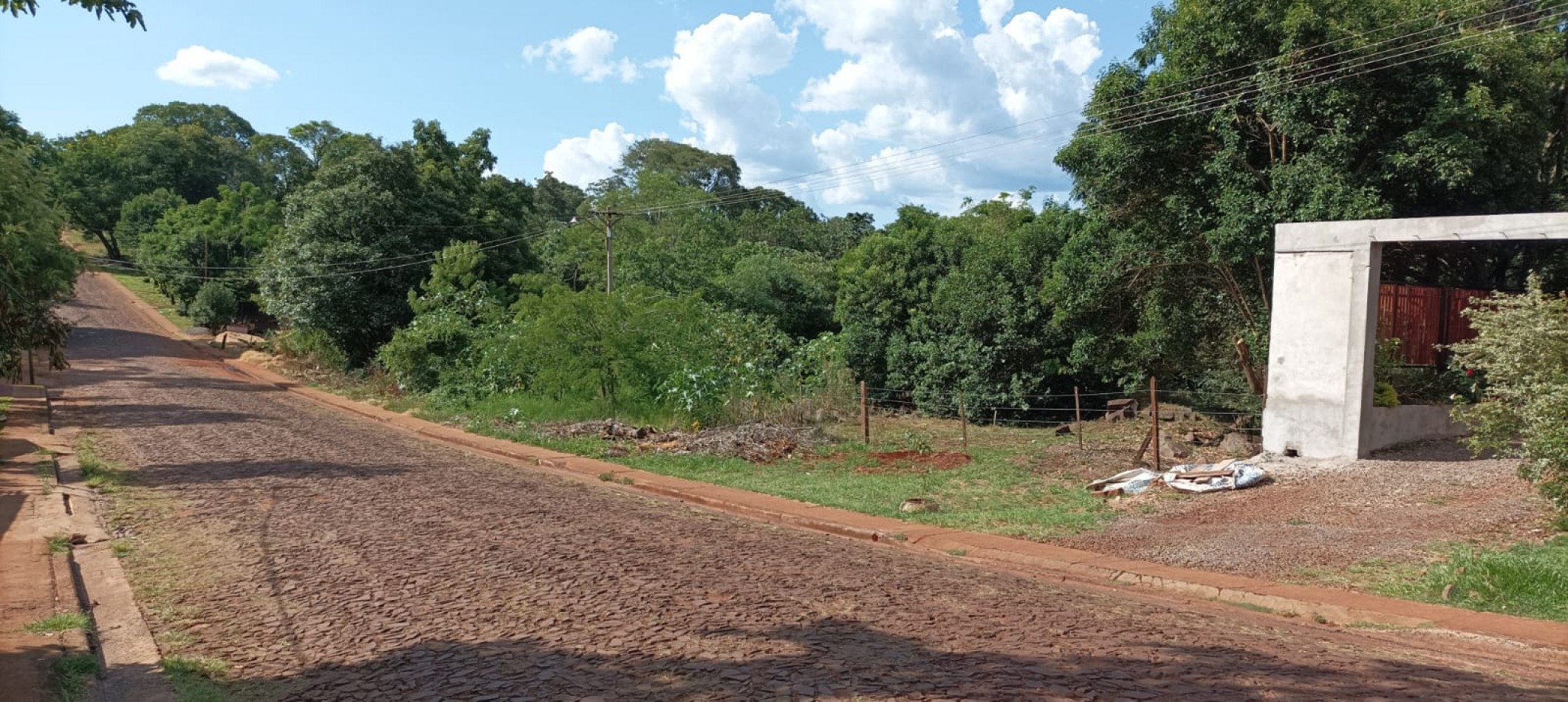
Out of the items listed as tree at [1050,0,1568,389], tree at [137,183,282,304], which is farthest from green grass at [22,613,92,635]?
tree at [137,183,282,304]

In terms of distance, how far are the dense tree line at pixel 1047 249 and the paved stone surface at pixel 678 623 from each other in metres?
9.09

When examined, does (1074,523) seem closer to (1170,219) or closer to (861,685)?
(861,685)

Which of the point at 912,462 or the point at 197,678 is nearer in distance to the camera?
the point at 197,678

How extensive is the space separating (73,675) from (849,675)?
444 cm

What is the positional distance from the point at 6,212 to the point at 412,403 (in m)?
14.4

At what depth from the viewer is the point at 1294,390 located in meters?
12.9

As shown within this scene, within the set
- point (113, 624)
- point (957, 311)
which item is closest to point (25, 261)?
point (113, 624)

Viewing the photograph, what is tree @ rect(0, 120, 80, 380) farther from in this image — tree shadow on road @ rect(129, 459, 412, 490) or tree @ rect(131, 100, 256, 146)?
tree @ rect(131, 100, 256, 146)

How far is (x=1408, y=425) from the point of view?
13469 millimetres

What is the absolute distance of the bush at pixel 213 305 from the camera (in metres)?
45.2

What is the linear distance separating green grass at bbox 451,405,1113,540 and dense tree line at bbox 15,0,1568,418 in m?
4.07

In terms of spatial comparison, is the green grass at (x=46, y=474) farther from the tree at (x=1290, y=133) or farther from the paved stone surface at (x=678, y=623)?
the tree at (x=1290, y=133)

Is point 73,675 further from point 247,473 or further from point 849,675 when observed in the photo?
point 247,473

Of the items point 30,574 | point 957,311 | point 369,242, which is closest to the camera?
point 30,574
